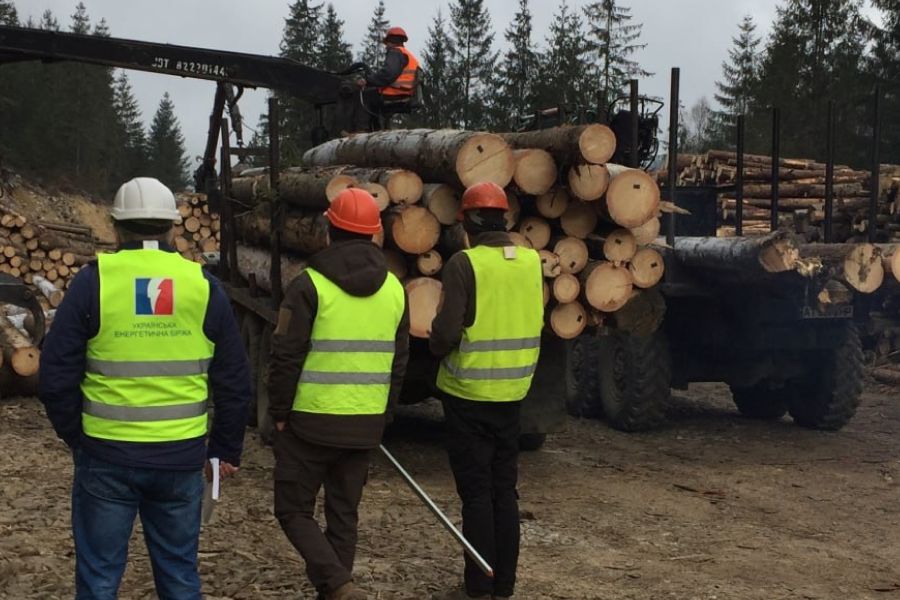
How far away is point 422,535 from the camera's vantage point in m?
6.47

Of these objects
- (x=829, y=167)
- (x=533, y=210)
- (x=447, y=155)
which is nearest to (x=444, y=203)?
(x=447, y=155)

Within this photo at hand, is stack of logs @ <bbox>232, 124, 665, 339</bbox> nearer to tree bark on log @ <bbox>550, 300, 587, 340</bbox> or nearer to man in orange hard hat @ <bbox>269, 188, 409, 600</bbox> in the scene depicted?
tree bark on log @ <bbox>550, 300, 587, 340</bbox>

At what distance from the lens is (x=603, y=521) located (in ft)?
23.0

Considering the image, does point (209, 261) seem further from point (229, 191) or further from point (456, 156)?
point (456, 156)

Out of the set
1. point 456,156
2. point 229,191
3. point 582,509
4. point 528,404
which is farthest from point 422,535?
point 229,191

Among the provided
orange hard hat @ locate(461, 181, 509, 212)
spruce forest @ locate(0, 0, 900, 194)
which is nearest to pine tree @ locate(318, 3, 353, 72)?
spruce forest @ locate(0, 0, 900, 194)

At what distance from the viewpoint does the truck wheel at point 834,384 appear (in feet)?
33.0

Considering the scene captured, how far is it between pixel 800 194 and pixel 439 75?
26217 mm

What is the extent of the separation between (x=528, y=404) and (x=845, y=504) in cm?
243

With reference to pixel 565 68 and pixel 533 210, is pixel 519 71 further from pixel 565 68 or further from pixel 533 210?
pixel 533 210

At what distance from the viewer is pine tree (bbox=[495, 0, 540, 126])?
37.6m

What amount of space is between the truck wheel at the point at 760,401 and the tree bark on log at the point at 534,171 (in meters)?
4.60

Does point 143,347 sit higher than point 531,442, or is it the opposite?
point 143,347

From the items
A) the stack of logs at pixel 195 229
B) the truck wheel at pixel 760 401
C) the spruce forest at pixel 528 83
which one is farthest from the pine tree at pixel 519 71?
the truck wheel at pixel 760 401
